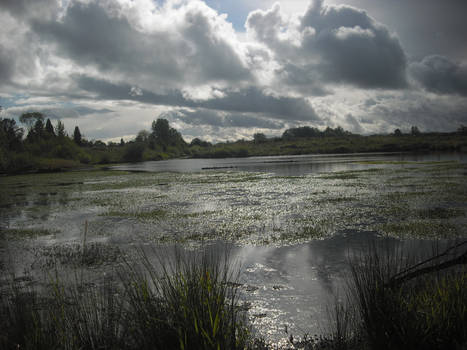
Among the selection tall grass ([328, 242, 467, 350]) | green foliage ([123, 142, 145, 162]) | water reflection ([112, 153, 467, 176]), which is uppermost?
green foliage ([123, 142, 145, 162])

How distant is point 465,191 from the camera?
17125mm

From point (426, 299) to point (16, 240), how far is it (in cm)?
1315

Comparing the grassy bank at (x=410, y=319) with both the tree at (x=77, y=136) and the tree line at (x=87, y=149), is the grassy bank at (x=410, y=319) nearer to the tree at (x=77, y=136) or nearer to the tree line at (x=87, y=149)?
the tree line at (x=87, y=149)

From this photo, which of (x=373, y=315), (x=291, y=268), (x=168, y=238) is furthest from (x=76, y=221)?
(x=373, y=315)

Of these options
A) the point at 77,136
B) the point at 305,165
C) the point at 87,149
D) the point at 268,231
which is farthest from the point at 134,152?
the point at 268,231

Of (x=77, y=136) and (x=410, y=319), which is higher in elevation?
(x=77, y=136)

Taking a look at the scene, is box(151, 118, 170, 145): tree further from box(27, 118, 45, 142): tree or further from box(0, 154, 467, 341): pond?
box(0, 154, 467, 341): pond

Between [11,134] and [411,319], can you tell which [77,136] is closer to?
[11,134]

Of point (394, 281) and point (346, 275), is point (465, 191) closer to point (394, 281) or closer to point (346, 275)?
point (346, 275)

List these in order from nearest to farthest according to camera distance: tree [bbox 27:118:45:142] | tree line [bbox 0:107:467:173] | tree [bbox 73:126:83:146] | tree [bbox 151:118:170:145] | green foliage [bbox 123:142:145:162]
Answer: tree line [bbox 0:107:467:173], tree [bbox 27:118:45:142], green foliage [bbox 123:142:145:162], tree [bbox 73:126:83:146], tree [bbox 151:118:170:145]

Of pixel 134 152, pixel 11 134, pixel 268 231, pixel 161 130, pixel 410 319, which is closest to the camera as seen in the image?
pixel 410 319

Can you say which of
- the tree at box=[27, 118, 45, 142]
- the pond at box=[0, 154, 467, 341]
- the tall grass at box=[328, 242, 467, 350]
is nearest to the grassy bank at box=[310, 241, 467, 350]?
the tall grass at box=[328, 242, 467, 350]

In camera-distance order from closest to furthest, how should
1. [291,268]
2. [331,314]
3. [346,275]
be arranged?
[331,314]
[346,275]
[291,268]

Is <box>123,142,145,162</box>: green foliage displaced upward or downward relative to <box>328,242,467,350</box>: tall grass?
upward
